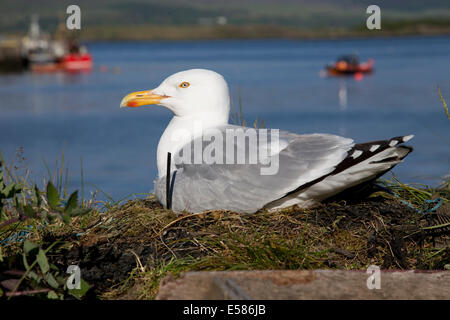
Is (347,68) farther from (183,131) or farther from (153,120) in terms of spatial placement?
(183,131)

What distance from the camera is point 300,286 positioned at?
12.0 feet

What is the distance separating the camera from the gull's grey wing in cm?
476

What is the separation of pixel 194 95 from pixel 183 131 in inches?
13.4

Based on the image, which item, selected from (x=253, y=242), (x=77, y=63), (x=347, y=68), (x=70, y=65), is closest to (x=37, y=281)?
(x=253, y=242)

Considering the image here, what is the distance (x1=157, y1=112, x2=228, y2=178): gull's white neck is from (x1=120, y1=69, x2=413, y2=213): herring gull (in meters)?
0.04

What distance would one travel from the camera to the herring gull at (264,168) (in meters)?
4.67

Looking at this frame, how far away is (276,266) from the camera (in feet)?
13.9

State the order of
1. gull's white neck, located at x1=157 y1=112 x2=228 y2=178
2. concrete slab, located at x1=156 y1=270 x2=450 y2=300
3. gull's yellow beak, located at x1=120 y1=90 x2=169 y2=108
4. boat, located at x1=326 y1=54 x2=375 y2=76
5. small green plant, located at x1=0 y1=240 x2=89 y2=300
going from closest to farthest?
1. concrete slab, located at x1=156 y1=270 x2=450 y2=300
2. small green plant, located at x1=0 y1=240 x2=89 y2=300
3. gull's white neck, located at x1=157 y1=112 x2=228 y2=178
4. gull's yellow beak, located at x1=120 y1=90 x2=169 y2=108
5. boat, located at x1=326 y1=54 x2=375 y2=76

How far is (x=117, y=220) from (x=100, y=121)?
22226 mm

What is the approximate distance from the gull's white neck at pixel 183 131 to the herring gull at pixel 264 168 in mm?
43

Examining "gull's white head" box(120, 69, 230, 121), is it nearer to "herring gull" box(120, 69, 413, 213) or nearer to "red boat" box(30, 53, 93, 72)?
"herring gull" box(120, 69, 413, 213)

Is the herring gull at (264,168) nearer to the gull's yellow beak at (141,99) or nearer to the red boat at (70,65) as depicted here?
the gull's yellow beak at (141,99)

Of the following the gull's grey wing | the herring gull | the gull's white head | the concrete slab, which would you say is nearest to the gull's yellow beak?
the gull's white head
